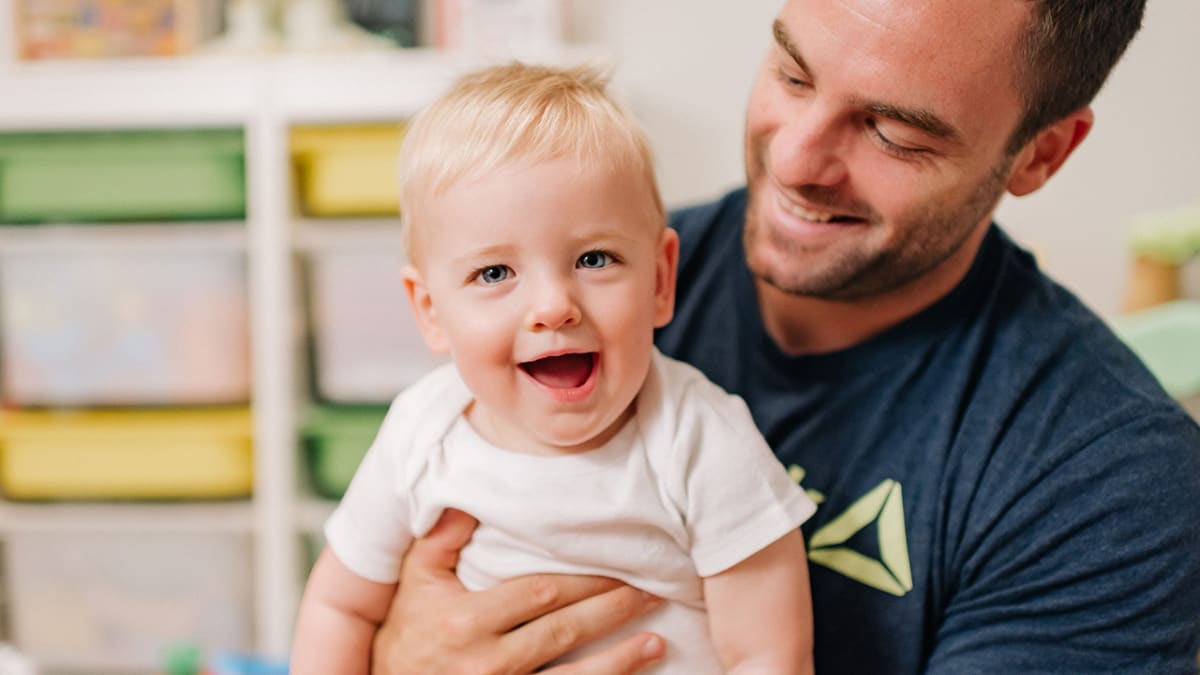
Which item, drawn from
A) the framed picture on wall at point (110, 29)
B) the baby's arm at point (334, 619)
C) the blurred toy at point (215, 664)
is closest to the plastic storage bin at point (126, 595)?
the blurred toy at point (215, 664)

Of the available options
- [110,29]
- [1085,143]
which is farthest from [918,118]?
[110,29]

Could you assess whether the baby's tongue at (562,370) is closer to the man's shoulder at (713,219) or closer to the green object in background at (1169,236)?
the man's shoulder at (713,219)

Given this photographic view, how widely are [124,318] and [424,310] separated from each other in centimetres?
148

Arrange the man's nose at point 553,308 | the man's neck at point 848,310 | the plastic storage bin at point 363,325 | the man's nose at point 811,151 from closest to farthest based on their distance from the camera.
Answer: the man's nose at point 553,308 < the man's nose at point 811,151 < the man's neck at point 848,310 < the plastic storage bin at point 363,325

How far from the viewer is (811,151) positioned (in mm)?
997

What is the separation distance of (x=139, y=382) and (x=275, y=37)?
31.6 inches

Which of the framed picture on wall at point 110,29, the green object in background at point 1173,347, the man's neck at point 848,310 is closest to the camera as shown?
the man's neck at point 848,310

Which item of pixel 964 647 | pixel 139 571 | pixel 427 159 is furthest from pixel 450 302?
pixel 139 571

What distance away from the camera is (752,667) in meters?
0.86

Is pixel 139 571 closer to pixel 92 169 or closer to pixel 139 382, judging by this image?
pixel 139 382

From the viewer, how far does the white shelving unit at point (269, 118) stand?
1940 millimetres

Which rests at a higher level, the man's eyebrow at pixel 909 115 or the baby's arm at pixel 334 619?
the man's eyebrow at pixel 909 115

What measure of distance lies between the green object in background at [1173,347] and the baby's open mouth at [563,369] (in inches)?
52.0

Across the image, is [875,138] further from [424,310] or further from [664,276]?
[424,310]
